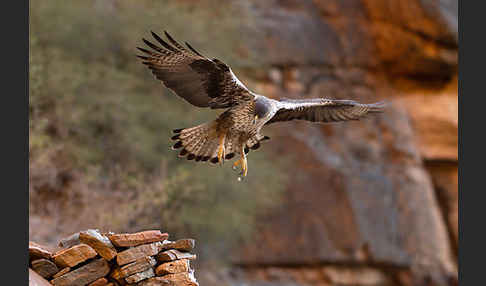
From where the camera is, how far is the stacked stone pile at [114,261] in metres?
4.48

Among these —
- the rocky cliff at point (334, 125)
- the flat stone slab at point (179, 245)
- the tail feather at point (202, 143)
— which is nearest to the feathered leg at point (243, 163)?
the tail feather at point (202, 143)

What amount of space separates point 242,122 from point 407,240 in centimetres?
751

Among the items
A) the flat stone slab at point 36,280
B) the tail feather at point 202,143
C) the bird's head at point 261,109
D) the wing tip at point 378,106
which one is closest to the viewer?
the flat stone slab at point 36,280

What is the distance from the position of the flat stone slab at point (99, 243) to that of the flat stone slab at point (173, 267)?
0.34m

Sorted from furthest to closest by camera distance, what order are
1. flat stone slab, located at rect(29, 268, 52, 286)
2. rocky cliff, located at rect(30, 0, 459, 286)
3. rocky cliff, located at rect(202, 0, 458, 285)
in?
1. rocky cliff, located at rect(202, 0, 458, 285)
2. rocky cliff, located at rect(30, 0, 459, 286)
3. flat stone slab, located at rect(29, 268, 52, 286)

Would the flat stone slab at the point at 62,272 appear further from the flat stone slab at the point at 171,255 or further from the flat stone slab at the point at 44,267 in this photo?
the flat stone slab at the point at 171,255

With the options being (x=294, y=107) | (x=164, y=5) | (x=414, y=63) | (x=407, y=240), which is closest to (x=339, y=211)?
(x=407, y=240)

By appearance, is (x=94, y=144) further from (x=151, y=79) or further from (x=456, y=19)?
(x=456, y=19)

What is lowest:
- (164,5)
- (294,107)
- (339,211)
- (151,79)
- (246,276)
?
(246,276)

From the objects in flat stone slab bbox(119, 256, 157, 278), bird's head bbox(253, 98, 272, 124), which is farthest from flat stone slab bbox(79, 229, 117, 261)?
bird's head bbox(253, 98, 272, 124)

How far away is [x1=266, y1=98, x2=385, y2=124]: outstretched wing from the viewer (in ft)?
19.4

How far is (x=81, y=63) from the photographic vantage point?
10.9 m

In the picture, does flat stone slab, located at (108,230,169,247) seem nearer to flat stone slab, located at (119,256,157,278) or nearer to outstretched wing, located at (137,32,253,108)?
flat stone slab, located at (119,256,157,278)

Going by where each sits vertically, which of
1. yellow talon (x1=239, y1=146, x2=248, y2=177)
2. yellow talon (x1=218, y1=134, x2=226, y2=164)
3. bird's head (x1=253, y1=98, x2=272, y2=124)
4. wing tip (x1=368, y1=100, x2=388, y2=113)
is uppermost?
wing tip (x1=368, y1=100, x2=388, y2=113)
